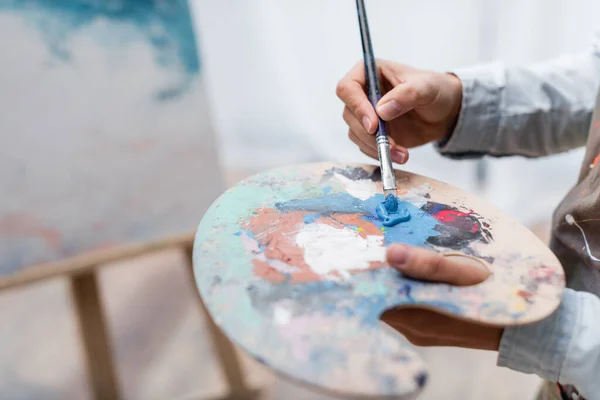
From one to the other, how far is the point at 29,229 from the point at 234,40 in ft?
2.98

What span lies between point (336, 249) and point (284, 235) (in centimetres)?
5

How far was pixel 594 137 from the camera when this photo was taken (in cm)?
52

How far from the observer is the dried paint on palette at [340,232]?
399 millimetres

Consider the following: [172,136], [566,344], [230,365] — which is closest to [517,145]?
[566,344]

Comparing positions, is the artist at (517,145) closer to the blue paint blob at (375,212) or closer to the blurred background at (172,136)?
the blue paint blob at (375,212)

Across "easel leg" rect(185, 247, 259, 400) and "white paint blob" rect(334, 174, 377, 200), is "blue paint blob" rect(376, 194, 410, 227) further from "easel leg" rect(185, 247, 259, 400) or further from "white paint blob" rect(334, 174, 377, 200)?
"easel leg" rect(185, 247, 259, 400)

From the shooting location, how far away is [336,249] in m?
0.42

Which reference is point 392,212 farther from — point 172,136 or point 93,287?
point 93,287

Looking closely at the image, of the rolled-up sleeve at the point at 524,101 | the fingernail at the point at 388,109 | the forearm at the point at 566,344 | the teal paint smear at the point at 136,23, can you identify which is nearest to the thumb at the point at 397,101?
the fingernail at the point at 388,109

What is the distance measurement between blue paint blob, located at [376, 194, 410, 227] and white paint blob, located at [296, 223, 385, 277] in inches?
1.1

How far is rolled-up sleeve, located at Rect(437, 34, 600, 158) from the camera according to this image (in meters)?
0.61

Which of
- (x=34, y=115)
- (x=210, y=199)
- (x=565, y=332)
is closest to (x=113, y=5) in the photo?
(x=34, y=115)

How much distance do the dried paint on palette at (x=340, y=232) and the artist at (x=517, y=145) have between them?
0.05 metres

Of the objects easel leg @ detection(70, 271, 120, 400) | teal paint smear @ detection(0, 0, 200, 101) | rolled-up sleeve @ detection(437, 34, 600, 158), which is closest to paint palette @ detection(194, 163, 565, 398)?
rolled-up sleeve @ detection(437, 34, 600, 158)
